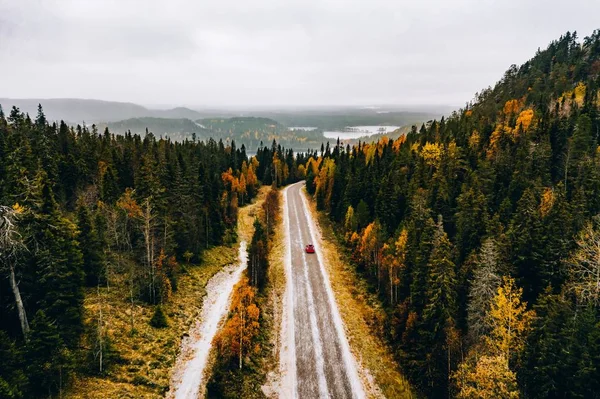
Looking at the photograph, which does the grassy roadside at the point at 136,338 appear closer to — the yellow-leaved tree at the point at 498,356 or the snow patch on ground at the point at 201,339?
the snow patch on ground at the point at 201,339

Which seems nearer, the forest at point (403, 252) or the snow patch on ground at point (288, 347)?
the forest at point (403, 252)

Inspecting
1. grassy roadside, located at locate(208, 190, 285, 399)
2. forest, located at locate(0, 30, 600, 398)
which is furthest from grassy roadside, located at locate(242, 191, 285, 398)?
forest, located at locate(0, 30, 600, 398)

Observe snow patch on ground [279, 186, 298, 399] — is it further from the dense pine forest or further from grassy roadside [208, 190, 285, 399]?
the dense pine forest

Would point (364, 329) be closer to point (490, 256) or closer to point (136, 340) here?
point (490, 256)

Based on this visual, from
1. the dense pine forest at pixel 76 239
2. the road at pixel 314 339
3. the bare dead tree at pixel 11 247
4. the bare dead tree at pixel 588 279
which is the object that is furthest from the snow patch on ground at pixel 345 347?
the bare dead tree at pixel 11 247

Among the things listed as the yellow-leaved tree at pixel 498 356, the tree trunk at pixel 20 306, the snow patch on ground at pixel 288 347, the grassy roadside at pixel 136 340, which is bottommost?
the snow patch on ground at pixel 288 347

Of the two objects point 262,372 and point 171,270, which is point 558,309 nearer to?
point 262,372
